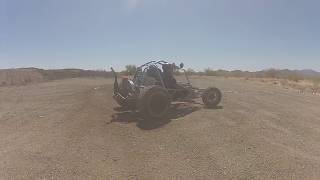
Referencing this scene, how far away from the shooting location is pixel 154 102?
14898mm

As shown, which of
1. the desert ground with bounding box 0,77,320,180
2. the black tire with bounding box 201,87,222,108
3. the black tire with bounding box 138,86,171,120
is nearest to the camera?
the desert ground with bounding box 0,77,320,180

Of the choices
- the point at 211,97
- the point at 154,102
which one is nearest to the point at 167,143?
the point at 154,102

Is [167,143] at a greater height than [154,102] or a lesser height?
lesser

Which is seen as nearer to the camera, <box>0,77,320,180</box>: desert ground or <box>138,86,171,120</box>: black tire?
<box>0,77,320,180</box>: desert ground

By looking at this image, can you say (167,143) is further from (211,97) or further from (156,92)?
(211,97)

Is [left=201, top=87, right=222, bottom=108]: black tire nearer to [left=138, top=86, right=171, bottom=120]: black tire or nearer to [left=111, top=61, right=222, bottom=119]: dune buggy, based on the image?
[left=111, top=61, right=222, bottom=119]: dune buggy

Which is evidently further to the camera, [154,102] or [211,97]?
[211,97]

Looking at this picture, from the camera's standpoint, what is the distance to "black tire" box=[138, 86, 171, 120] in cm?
1475

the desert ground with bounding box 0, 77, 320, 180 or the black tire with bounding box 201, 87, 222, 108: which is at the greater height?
the black tire with bounding box 201, 87, 222, 108

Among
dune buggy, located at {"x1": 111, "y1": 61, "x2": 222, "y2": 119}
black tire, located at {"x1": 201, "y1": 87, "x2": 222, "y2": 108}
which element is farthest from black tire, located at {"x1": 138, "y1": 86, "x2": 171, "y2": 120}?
black tire, located at {"x1": 201, "y1": 87, "x2": 222, "y2": 108}

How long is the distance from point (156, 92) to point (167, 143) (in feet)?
10.1

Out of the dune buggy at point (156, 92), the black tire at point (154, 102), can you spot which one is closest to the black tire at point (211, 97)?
the dune buggy at point (156, 92)

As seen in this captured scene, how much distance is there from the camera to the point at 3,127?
1561cm

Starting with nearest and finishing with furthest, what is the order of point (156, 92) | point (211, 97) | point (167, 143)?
point (167, 143) < point (156, 92) < point (211, 97)
